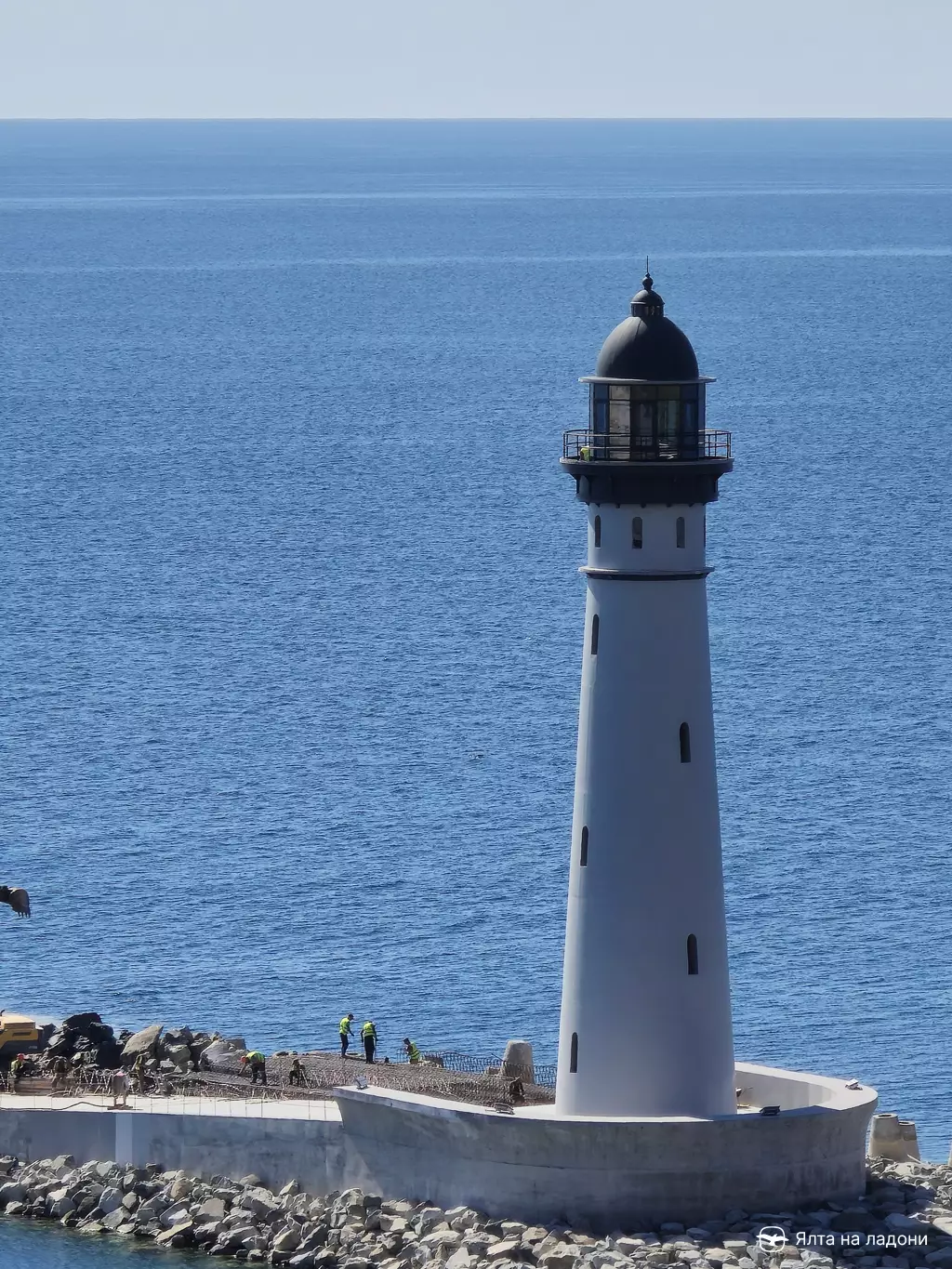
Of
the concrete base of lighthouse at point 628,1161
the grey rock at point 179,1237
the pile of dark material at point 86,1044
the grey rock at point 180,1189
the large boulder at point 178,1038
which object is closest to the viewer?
the concrete base of lighthouse at point 628,1161

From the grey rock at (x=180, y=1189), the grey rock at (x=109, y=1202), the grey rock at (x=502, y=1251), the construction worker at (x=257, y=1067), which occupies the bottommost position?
the grey rock at (x=502, y=1251)

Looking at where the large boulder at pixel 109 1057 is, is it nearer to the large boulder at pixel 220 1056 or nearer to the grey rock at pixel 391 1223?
the large boulder at pixel 220 1056

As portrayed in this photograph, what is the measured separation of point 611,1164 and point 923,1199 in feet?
17.7

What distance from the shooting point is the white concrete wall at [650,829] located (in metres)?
44.9

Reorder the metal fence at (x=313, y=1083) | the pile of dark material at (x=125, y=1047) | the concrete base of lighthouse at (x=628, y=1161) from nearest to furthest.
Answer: the concrete base of lighthouse at (x=628, y=1161) < the metal fence at (x=313, y=1083) < the pile of dark material at (x=125, y=1047)

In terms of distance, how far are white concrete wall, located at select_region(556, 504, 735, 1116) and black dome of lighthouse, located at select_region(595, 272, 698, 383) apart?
2.06 metres

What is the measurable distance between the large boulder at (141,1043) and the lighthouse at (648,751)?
1127 cm

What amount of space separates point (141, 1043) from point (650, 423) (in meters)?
16.3

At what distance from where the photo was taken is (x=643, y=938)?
45.0m

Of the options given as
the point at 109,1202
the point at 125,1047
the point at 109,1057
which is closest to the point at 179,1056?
the point at 109,1057

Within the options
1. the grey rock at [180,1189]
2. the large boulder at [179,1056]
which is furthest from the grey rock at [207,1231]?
the large boulder at [179,1056]

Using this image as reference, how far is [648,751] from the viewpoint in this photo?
147 ft

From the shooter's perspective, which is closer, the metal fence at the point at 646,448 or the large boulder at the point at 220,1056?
the metal fence at the point at 646,448

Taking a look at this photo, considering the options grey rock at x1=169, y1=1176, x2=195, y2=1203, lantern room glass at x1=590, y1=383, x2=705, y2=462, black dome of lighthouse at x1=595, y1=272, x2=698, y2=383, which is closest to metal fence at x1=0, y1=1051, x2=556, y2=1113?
grey rock at x1=169, y1=1176, x2=195, y2=1203
